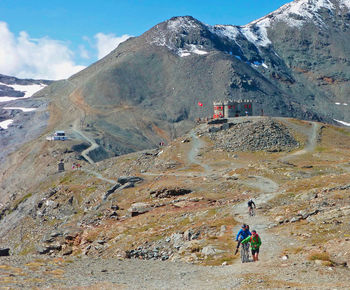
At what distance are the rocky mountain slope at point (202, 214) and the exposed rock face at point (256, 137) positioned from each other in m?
0.25

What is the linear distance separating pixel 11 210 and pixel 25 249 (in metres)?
38.0

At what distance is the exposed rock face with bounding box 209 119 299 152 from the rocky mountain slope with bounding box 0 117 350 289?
25cm

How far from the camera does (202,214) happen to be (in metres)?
42.0

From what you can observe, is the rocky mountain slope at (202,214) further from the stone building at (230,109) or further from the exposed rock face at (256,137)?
the stone building at (230,109)

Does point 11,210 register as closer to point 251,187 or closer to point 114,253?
point 251,187

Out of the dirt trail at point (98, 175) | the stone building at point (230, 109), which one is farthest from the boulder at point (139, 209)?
the stone building at point (230, 109)

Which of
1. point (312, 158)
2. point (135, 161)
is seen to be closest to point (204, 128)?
point (135, 161)

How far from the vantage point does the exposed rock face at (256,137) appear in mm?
86688

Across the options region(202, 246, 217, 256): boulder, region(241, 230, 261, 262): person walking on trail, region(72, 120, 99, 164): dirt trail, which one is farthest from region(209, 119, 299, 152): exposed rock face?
region(241, 230, 261, 262): person walking on trail

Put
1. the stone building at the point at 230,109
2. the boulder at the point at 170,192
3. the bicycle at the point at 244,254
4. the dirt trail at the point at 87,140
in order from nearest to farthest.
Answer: the bicycle at the point at 244,254
the boulder at the point at 170,192
the stone building at the point at 230,109
the dirt trail at the point at 87,140

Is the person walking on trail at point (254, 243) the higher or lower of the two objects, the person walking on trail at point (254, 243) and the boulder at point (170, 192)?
the higher

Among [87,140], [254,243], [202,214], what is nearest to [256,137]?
[202,214]

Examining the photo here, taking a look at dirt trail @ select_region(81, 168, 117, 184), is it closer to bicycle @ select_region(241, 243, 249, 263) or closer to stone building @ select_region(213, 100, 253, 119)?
stone building @ select_region(213, 100, 253, 119)

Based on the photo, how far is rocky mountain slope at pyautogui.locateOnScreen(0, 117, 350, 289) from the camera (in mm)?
24188
